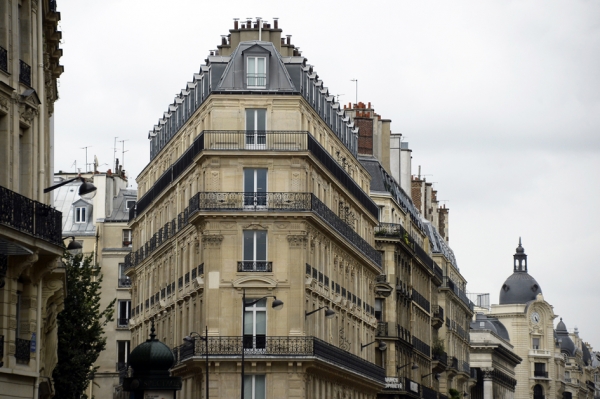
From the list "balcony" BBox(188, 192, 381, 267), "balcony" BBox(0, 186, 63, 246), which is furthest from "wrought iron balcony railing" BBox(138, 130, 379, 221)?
"balcony" BBox(0, 186, 63, 246)

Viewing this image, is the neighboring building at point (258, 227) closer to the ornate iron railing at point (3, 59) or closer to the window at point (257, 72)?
the window at point (257, 72)

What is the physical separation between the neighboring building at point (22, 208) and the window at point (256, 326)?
24335 mm

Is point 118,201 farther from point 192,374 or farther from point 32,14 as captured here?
point 32,14

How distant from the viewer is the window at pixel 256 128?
184 ft

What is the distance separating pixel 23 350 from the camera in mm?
27344

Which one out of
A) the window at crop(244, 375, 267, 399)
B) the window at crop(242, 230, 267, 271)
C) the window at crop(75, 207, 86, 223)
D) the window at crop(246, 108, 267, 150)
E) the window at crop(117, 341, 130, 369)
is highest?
the window at crop(75, 207, 86, 223)

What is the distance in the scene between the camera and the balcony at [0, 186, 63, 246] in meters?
25.7

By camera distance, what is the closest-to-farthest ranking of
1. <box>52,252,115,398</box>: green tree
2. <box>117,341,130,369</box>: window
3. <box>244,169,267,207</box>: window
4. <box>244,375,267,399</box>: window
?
<box>52,252,115,398</box>: green tree, <box>244,375,267,399</box>: window, <box>244,169,267,207</box>: window, <box>117,341,130,369</box>: window

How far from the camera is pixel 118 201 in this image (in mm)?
87250

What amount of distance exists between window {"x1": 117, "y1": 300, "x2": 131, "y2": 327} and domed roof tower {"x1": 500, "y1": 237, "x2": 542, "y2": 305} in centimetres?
10583

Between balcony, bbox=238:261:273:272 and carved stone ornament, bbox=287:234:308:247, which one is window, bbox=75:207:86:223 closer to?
balcony, bbox=238:261:273:272

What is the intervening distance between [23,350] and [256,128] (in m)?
29.9

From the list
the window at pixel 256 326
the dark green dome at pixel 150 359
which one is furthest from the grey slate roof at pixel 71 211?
the dark green dome at pixel 150 359

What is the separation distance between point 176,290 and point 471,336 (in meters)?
77.3
